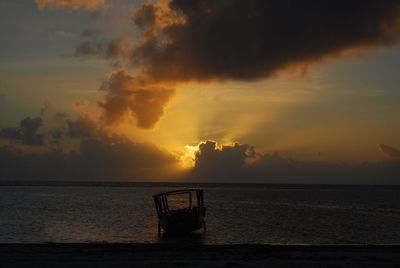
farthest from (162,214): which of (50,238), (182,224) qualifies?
(50,238)

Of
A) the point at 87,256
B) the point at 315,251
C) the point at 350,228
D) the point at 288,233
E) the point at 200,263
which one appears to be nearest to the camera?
the point at 200,263

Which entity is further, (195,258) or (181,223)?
(181,223)

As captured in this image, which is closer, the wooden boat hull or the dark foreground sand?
the dark foreground sand

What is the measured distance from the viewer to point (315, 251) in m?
19.9

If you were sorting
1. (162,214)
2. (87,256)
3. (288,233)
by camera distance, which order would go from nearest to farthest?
1. (87,256)
2. (162,214)
3. (288,233)

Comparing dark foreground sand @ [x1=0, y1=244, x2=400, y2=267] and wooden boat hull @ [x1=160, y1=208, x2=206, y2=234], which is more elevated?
dark foreground sand @ [x1=0, y1=244, x2=400, y2=267]

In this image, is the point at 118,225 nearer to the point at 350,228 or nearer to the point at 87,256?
the point at 350,228

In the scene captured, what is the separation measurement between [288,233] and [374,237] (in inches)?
306

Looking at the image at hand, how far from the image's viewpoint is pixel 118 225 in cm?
4822

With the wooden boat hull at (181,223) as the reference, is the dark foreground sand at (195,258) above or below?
above

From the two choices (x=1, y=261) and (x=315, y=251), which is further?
(x=315, y=251)

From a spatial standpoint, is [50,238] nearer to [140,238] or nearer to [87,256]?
[140,238]

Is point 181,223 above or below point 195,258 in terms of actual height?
below

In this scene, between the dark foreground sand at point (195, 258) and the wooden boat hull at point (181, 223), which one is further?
the wooden boat hull at point (181, 223)
